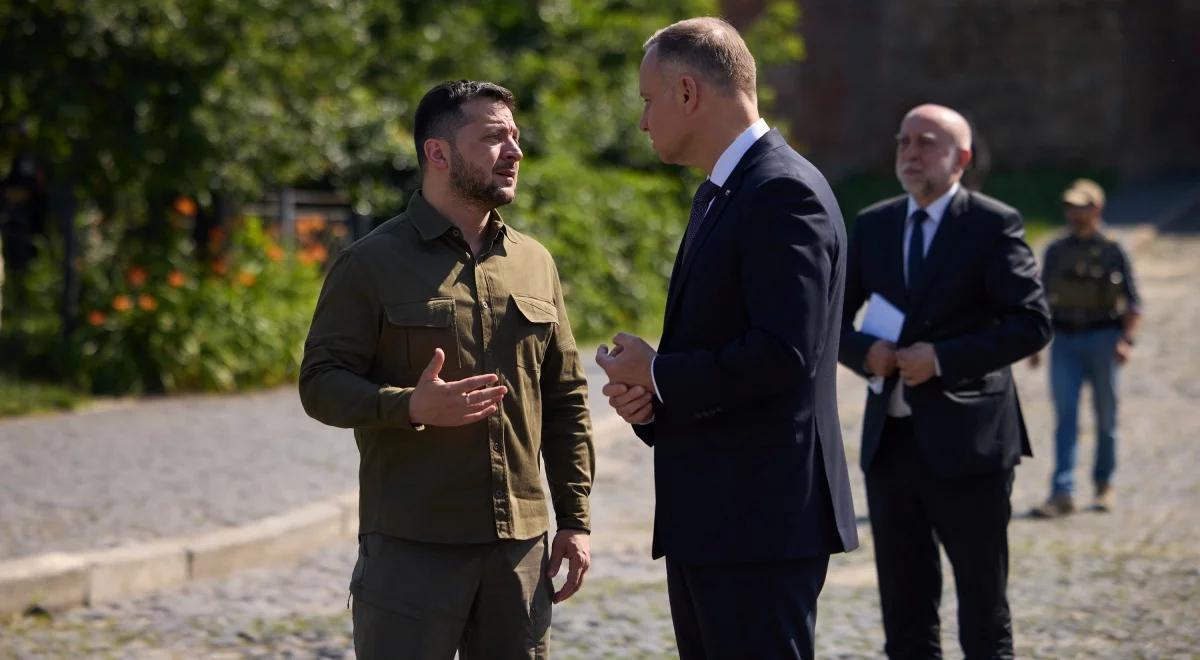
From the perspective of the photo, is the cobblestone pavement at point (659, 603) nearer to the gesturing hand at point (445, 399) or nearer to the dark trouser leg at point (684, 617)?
the dark trouser leg at point (684, 617)

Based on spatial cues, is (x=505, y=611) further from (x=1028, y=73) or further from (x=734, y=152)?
(x=1028, y=73)

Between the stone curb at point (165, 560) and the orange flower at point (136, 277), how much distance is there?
4355mm

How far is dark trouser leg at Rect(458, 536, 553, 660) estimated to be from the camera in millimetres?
3432

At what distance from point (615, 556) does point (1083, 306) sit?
10.9 ft

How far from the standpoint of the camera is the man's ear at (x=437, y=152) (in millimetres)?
3457

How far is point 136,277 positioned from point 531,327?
8.66 meters

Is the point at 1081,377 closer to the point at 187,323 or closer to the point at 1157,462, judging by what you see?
the point at 1157,462

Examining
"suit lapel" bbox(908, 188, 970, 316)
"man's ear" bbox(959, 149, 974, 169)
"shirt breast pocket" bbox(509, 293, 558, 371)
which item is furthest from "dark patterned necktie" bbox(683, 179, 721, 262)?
"man's ear" bbox(959, 149, 974, 169)

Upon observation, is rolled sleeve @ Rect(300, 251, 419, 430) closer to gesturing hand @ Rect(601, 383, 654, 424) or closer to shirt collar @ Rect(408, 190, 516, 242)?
shirt collar @ Rect(408, 190, 516, 242)

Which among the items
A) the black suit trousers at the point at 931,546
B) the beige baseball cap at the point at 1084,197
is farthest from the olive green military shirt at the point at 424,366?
the beige baseball cap at the point at 1084,197

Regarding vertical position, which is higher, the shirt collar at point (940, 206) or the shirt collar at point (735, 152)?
the shirt collar at point (940, 206)

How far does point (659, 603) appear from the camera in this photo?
6.33 metres

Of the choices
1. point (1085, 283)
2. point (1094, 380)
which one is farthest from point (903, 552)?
point (1094, 380)

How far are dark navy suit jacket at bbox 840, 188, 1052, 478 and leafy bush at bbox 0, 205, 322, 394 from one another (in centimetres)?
753
